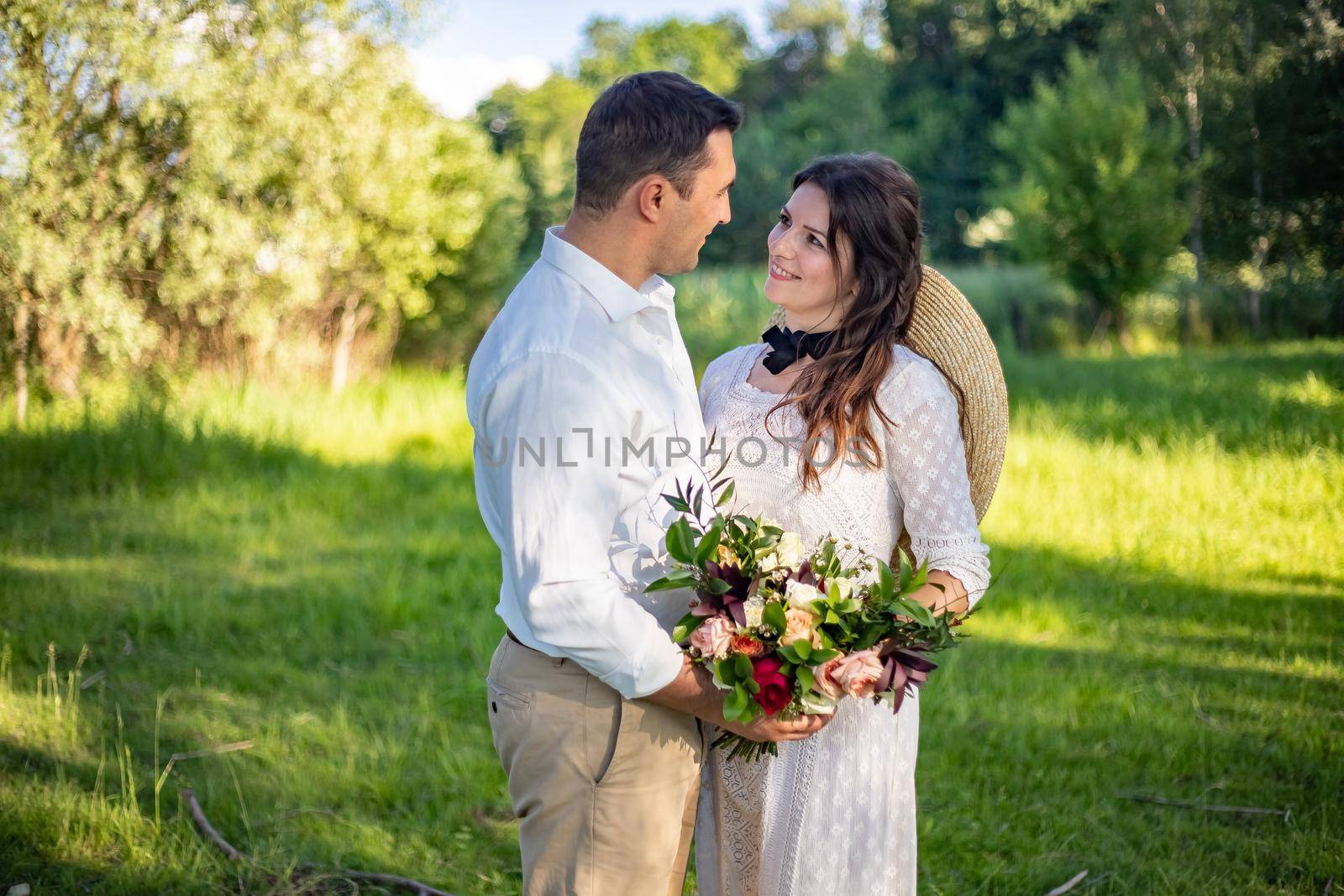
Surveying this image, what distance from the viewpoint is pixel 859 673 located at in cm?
208

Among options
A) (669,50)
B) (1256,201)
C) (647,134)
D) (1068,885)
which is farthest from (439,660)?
(669,50)

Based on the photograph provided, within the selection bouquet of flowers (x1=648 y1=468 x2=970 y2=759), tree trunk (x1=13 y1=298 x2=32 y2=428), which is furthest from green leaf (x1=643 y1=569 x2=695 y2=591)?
tree trunk (x1=13 y1=298 x2=32 y2=428)

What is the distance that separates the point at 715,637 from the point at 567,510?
40cm

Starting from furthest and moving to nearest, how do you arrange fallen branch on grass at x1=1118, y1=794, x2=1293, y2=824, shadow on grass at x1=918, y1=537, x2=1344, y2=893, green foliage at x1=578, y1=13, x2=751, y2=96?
green foliage at x1=578, y1=13, x2=751, y2=96
fallen branch on grass at x1=1118, y1=794, x2=1293, y2=824
shadow on grass at x1=918, y1=537, x2=1344, y2=893

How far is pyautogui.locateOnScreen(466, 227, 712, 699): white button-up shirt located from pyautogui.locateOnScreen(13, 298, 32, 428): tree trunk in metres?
9.22

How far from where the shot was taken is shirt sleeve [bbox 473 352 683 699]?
76.4 inches

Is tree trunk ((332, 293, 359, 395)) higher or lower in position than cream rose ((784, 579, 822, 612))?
higher

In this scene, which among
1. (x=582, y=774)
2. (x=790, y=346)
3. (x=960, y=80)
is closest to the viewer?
(x=582, y=774)

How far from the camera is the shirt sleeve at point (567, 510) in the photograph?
1.94 metres

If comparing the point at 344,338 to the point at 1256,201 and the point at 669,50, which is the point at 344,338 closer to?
the point at 1256,201

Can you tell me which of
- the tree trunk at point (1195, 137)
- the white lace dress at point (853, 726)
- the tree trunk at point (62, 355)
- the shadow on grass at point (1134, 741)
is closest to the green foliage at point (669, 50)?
the tree trunk at point (1195, 137)

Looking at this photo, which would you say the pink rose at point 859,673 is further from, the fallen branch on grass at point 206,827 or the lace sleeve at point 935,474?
the fallen branch on grass at point 206,827

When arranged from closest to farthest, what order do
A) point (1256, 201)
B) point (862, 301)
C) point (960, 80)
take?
point (862, 301)
point (1256, 201)
point (960, 80)

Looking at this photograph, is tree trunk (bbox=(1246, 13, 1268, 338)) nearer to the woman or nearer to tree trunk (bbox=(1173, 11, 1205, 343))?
tree trunk (bbox=(1173, 11, 1205, 343))
